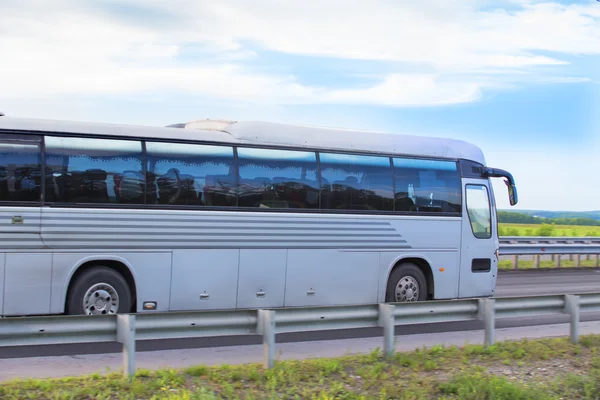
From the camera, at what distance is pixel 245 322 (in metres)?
8.77

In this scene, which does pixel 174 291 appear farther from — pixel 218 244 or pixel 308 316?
pixel 308 316

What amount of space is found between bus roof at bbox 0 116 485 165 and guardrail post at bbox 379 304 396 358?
435 cm

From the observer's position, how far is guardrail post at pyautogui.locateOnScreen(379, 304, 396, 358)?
956cm

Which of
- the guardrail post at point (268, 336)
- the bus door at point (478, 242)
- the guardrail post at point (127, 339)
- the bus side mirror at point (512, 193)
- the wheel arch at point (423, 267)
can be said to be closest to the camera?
the guardrail post at point (127, 339)

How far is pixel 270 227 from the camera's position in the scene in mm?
12719

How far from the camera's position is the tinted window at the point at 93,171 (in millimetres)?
11062

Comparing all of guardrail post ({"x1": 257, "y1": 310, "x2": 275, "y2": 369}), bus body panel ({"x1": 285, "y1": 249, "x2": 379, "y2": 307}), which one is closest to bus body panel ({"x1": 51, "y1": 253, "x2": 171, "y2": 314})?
bus body panel ({"x1": 285, "y1": 249, "x2": 379, "y2": 307})

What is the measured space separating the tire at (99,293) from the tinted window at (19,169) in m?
1.36

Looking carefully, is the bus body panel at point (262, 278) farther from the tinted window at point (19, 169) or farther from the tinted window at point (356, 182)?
the tinted window at point (19, 169)

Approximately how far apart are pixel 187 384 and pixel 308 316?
1.86m

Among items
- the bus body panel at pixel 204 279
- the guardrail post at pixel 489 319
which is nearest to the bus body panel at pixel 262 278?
the bus body panel at pixel 204 279

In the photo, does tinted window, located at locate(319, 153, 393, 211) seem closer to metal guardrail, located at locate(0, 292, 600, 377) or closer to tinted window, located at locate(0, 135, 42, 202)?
metal guardrail, located at locate(0, 292, 600, 377)

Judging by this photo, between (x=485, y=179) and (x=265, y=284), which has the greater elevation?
(x=485, y=179)

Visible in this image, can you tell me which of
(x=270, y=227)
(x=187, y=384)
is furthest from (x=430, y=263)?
(x=187, y=384)
